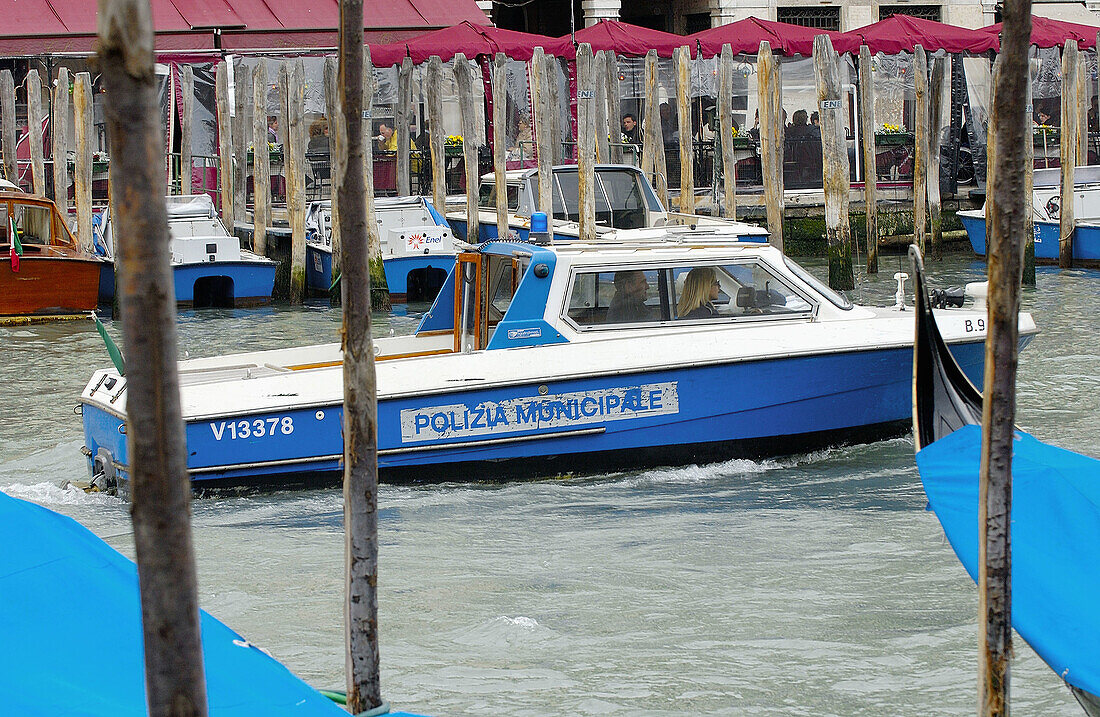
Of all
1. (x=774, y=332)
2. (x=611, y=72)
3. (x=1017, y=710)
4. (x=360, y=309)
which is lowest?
(x=1017, y=710)

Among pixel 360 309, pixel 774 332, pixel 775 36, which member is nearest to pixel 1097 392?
pixel 774 332

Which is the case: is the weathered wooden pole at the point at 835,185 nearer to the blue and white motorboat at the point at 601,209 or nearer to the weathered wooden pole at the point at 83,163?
the blue and white motorboat at the point at 601,209

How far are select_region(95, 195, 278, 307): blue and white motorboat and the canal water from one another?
738 cm

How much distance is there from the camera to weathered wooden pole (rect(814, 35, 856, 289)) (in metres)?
16.3

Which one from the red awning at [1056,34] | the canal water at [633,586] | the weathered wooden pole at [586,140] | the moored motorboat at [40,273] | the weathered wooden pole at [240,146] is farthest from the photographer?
the red awning at [1056,34]

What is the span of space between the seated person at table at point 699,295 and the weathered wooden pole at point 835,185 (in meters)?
7.65

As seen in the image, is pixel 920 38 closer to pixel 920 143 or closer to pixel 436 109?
pixel 920 143

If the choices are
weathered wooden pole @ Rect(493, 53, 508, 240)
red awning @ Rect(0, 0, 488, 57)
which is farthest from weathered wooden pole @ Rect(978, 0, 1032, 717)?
red awning @ Rect(0, 0, 488, 57)

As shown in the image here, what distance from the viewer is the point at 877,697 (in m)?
5.46

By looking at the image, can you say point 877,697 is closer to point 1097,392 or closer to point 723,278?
point 723,278

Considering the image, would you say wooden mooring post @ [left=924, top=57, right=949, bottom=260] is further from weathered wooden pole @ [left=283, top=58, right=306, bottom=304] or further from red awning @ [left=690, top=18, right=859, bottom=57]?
weathered wooden pole @ [left=283, top=58, right=306, bottom=304]

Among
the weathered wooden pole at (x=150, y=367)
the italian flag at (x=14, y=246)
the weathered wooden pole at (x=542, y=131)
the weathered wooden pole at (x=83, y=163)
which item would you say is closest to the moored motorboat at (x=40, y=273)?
the italian flag at (x=14, y=246)

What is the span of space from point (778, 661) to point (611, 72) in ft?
46.2

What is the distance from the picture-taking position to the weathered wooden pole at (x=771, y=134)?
16.6 meters
